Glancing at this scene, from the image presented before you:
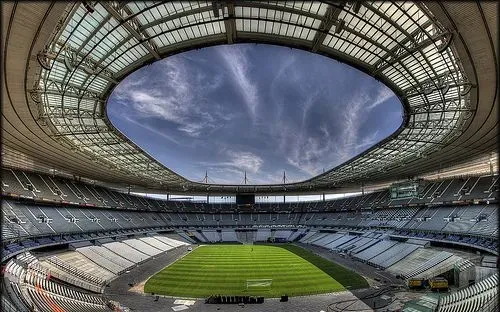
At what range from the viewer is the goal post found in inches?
1601

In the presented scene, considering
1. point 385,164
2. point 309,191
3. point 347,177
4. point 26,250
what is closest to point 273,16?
point 26,250

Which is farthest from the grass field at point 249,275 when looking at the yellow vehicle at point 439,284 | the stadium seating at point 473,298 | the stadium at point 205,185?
the stadium seating at point 473,298

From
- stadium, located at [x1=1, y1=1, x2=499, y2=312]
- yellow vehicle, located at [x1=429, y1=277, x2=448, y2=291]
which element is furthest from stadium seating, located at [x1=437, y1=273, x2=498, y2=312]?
yellow vehicle, located at [x1=429, y1=277, x2=448, y2=291]

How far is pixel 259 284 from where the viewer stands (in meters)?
42.2

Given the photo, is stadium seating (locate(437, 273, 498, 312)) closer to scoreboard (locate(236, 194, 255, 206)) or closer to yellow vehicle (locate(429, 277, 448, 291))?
yellow vehicle (locate(429, 277, 448, 291))

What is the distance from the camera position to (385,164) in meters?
54.6

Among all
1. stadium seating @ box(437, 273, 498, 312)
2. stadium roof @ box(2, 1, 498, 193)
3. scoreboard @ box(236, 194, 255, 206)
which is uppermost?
stadium roof @ box(2, 1, 498, 193)

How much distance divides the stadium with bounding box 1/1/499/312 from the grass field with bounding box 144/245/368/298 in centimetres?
35

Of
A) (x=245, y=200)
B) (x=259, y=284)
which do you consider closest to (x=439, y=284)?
(x=259, y=284)

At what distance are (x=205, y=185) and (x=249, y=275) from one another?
1427 inches

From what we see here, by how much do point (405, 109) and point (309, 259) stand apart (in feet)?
118

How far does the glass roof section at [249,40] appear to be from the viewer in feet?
64.7

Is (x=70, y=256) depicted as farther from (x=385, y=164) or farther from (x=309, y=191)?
(x=309, y=191)

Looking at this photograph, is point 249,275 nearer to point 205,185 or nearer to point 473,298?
point 473,298
